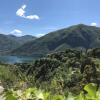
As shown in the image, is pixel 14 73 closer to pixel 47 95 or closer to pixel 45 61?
pixel 47 95

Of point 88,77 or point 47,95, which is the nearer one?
point 47,95

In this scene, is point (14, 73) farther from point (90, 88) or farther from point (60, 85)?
point (90, 88)

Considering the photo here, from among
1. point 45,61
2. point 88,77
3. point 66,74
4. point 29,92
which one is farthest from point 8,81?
point 45,61

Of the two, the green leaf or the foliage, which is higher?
the green leaf

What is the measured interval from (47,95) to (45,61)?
7271 cm

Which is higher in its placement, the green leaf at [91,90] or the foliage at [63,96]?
the green leaf at [91,90]

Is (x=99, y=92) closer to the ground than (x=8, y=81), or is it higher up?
higher up

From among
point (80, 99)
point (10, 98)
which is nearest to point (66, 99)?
point (80, 99)

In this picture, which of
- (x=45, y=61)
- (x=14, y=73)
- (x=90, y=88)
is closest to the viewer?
(x=90, y=88)

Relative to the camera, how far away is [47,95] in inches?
43.2

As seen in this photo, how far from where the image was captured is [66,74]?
8.05 metres

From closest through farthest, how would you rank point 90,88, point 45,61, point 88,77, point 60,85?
point 90,88, point 60,85, point 88,77, point 45,61

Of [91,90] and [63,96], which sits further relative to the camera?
[63,96]

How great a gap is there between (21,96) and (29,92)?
6 cm
